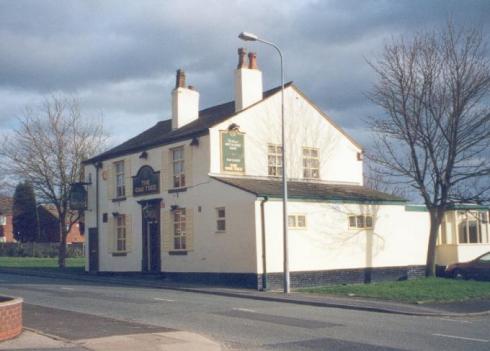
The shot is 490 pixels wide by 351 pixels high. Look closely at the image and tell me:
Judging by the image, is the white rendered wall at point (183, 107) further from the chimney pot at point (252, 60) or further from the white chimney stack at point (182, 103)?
the chimney pot at point (252, 60)

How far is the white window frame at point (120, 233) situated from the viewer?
33281 mm

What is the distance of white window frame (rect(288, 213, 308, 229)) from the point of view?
87.2 feet

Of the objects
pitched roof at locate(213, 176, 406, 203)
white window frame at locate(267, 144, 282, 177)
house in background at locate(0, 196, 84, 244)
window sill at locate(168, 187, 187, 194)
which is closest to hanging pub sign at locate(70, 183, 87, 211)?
window sill at locate(168, 187, 187, 194)

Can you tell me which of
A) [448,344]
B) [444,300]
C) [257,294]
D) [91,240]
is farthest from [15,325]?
[91,240]

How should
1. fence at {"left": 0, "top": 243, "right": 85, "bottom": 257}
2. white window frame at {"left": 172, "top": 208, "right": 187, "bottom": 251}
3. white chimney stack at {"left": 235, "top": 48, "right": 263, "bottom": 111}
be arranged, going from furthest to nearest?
fence at {"left": 0, "top": 243, "right": 85, "bottom": 257}
white chimney stack at {"left": 235, "top": 48, "right": 263, "bottom": 111}
white window frame at {"left": 172, "top": 208, "right": 187, "bottom": 251}

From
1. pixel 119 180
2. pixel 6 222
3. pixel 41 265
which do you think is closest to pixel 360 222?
pixel 119 180

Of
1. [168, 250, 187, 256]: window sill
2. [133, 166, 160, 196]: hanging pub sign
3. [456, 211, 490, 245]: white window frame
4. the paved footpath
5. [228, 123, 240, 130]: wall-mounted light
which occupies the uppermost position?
[228, 123, 240, 130]: wall-mounted light

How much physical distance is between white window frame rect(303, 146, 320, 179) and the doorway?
6.90 metres

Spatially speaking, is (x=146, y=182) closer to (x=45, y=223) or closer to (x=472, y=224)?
(x=472, y=224)

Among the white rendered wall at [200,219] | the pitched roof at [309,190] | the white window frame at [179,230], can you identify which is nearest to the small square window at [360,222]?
the pitched roof at [309,190]

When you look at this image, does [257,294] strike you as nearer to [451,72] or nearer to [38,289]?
[38,289]

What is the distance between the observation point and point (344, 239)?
93.7 feet

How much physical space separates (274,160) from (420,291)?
33.1 ft

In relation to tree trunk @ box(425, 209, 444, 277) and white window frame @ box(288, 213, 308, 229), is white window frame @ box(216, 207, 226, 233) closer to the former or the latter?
white window frame @ box(288, 213, 308, 229)
